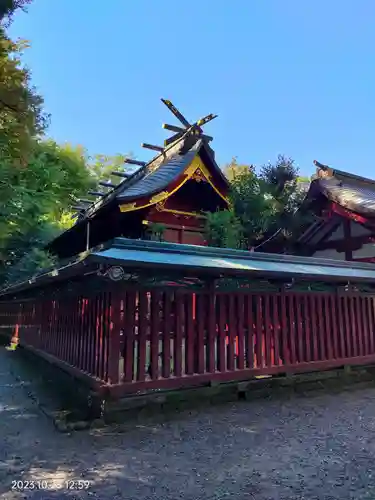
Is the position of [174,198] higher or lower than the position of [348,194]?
lower

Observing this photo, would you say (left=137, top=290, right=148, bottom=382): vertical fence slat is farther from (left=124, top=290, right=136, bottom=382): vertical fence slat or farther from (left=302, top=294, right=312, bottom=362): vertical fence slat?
(left=302, top=294, right=312, bottom=362): vertical fence slat

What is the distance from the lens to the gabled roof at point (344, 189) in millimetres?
10156

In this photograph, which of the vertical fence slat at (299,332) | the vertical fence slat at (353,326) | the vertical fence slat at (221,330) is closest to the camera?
the vertical fence slat at (221,330)

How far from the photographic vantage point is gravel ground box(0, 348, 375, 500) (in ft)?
10.2

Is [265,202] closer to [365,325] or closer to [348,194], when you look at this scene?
[348,194]

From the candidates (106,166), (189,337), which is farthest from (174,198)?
(106,166)

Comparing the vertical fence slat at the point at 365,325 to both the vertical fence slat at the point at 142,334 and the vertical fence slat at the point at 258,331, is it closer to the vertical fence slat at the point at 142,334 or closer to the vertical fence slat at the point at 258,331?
the vertical fence slat at the point at 258,331

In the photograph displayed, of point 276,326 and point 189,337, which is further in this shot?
point 276,326

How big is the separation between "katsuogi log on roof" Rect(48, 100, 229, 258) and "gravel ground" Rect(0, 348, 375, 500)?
5.88 metres

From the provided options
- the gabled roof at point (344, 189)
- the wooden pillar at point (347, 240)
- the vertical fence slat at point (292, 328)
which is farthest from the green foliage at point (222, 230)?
the vertical fence slat at point (292, 328)

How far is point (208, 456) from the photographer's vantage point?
3848mm

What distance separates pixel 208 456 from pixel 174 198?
7.99 metres

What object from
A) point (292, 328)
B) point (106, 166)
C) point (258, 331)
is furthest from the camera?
point (106, 166)

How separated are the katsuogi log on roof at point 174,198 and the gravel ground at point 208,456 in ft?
19.3
